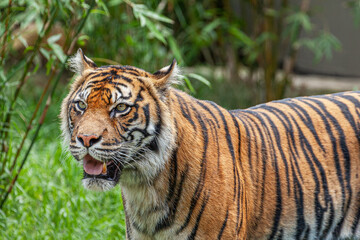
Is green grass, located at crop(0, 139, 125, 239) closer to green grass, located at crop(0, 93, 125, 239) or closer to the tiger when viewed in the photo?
green grass, located at crop(0, 93, 125, 239)

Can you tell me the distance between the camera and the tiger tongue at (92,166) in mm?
2346

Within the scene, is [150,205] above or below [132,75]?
below

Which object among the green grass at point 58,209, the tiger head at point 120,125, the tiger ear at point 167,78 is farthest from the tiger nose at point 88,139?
the green grass at point 58,209

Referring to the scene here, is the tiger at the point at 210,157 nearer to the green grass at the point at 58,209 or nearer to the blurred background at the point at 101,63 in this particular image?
the blurred background at the point at 101,63

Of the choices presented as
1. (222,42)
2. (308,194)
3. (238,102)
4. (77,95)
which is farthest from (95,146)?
(222,42)

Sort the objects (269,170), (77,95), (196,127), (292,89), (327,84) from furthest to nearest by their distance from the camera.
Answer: (327,84)
(292,89)
(269,170)
(196,127)
(77,95)

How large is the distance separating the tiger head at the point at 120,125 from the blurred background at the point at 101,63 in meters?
0.34

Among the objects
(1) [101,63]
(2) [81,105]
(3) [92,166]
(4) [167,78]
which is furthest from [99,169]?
(1) [101,63]

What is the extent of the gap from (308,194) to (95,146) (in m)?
1.19

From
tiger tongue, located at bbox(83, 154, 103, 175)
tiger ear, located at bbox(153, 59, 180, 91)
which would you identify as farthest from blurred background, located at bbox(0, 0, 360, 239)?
tiger ear, located at bbox(153, 59, 180, 91)

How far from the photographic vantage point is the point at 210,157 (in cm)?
256

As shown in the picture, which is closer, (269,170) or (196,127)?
(196,127)

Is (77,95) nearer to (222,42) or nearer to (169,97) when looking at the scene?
(169,97)

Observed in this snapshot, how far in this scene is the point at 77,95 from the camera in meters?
2.41
